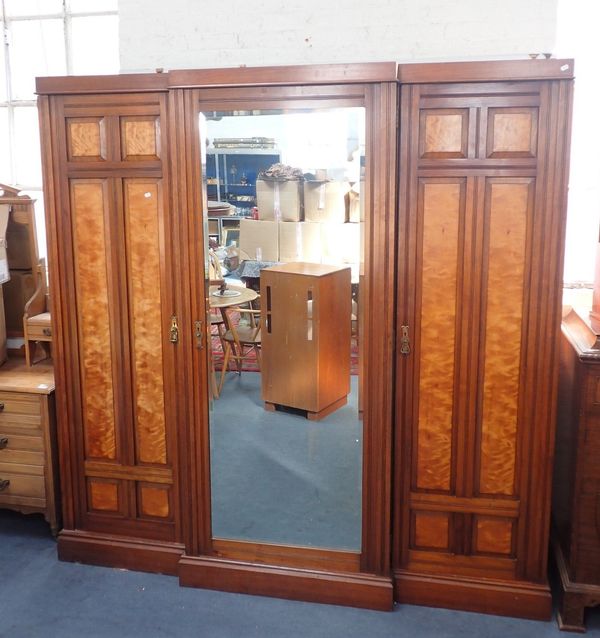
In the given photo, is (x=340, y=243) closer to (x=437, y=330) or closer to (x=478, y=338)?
(x=437, y=330)

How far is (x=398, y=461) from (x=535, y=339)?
0.71 metres

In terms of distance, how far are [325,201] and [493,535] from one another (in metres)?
1.46

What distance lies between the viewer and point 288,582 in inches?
113

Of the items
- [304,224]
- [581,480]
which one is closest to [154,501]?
[304,224]

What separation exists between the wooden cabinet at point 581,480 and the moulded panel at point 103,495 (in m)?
1.88

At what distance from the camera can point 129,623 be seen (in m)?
2.75

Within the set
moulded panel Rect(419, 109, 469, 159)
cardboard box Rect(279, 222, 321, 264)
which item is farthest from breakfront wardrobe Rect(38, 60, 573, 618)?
cardboard box Rect(279, 222, 321, 264)

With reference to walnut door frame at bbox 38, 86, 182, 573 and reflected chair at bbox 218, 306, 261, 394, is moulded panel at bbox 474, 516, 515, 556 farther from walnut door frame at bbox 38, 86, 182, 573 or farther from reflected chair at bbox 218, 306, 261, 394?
walnut door frame at bbox 38, 86, 182, 573

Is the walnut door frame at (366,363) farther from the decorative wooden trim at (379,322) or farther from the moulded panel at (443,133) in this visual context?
the moulded panel at (443,133)

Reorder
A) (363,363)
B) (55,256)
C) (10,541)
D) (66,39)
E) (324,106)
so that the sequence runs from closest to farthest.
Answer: (324,106), (363,363), (55,256), (10,541), (66,39)

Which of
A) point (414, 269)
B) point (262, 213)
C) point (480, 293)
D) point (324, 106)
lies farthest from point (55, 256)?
point (480, 293)

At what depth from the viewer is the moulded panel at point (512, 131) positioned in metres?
2.47

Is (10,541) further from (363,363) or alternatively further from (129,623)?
(363,363)

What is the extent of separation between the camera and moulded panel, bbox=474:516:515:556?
2.77 m
